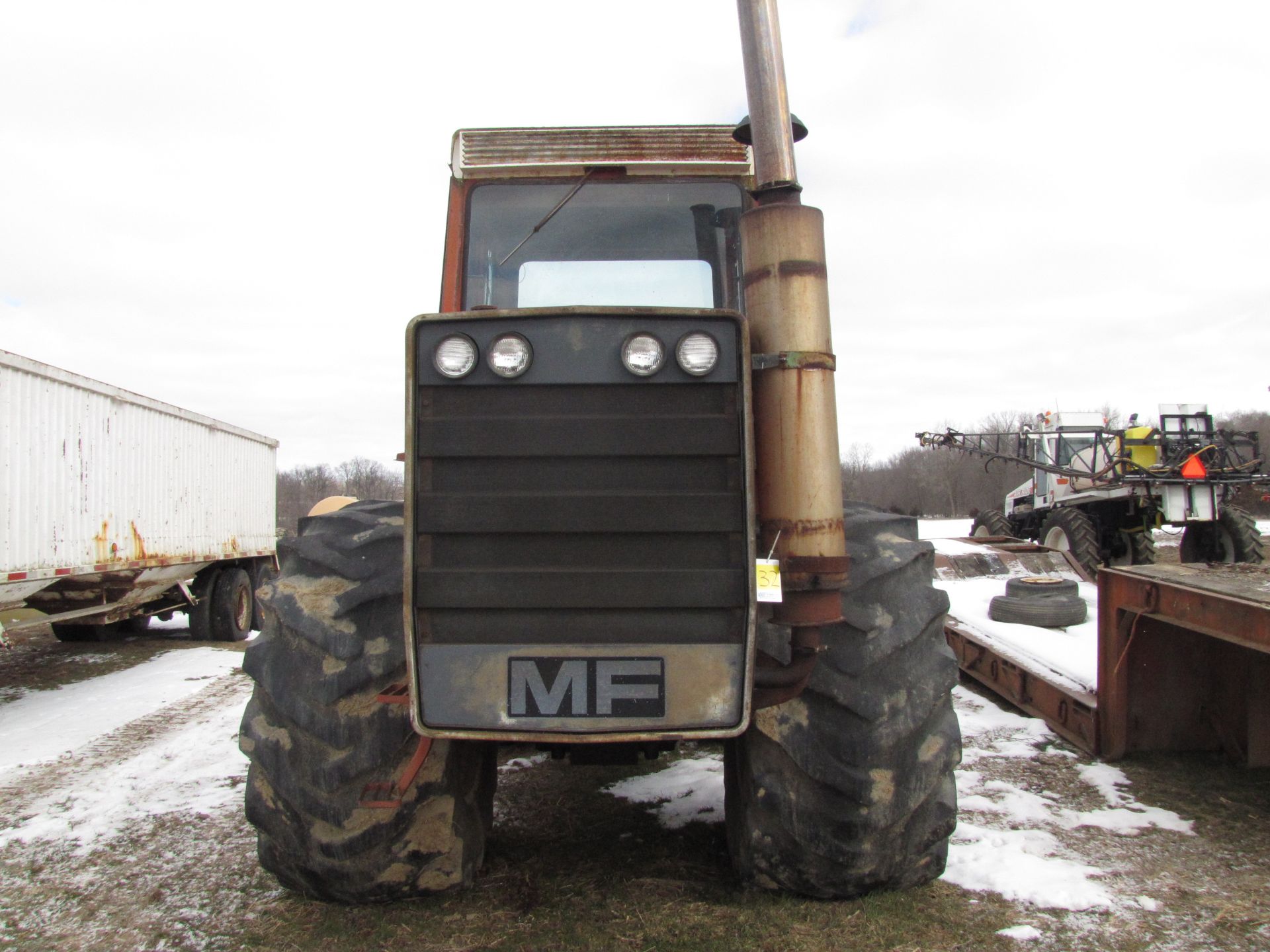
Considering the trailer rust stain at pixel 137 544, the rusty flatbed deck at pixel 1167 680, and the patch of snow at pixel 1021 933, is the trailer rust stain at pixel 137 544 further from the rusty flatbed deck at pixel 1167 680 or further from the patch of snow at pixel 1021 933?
the patch of snow at pixel 1021 933

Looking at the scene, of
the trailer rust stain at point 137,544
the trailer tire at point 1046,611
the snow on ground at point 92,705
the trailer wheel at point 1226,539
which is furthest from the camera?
the trailer wheel at point 1226,539

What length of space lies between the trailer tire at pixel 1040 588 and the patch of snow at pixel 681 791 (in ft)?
10.1

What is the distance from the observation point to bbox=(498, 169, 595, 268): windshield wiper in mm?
3299

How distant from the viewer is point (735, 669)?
2.22 metres

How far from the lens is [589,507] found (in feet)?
7.24

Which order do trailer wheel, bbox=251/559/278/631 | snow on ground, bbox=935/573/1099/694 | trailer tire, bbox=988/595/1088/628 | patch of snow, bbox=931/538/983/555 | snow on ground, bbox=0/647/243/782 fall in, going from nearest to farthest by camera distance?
snow on ground, bbox=935/573/1099/694
snow on ground, bbox=0/647/243/782
trailer tire, bbox=988/595/1088/628
patch of snow, bbox=931/538/983/555
trailer wheel, bbox=251/559/278/631

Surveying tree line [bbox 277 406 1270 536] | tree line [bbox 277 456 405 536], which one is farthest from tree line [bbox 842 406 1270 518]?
tree line [bbox 277 456 405 536]

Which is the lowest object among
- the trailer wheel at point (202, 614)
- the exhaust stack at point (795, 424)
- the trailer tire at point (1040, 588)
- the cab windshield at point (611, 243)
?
the trailer wheel at point (202, 614)

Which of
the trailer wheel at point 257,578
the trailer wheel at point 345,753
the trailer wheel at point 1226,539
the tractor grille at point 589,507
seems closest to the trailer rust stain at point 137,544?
the trailer wheel at point 257,578

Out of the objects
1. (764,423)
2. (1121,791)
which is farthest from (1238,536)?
(764,423)

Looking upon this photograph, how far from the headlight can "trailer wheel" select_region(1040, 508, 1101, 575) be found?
10890 mm

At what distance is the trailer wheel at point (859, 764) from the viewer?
2457 millimetres

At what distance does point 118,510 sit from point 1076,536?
11.4 m

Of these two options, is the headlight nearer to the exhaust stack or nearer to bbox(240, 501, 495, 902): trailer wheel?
the exhaust stack
